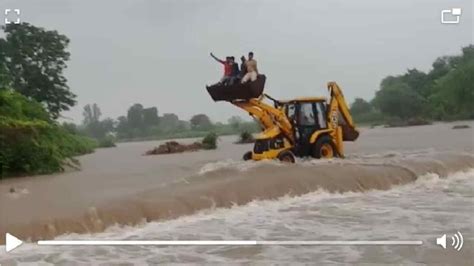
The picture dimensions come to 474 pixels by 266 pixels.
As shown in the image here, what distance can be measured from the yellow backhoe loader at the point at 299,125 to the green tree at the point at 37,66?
1.08m

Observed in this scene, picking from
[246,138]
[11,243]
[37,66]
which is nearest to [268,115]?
[246,138]

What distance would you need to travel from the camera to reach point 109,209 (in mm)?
2518

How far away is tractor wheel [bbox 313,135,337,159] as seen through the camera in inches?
176

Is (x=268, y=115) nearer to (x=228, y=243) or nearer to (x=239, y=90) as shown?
(x=239, y=90)

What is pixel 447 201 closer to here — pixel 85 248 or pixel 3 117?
pixel 85 248

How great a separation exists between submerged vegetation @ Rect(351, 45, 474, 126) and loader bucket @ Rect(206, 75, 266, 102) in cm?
63

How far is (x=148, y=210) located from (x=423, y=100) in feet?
9.76

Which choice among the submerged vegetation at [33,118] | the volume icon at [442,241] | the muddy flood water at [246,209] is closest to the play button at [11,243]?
the muddy flood water at [246,209]

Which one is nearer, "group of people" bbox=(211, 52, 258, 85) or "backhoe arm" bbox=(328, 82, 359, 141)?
"group of people" bbox=(211, 52, 258, 85)

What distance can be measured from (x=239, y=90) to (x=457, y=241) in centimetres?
203

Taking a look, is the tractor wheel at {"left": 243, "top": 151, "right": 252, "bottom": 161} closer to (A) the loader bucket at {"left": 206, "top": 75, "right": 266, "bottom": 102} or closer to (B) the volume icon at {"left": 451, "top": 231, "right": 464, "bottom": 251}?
(A) the loader bucket at {"left": 206, "top": 75, "right": 266, "bottom": 102}

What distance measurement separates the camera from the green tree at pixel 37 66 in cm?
282

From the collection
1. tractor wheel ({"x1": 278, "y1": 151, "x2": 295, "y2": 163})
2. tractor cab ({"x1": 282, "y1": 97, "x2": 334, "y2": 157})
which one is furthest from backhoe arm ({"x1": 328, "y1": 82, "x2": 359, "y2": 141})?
tractor wheel ({"x1": 278, "y1": 151, "x2": 295, "y2": 163})

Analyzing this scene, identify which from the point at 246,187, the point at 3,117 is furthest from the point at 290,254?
the point at 3,117
